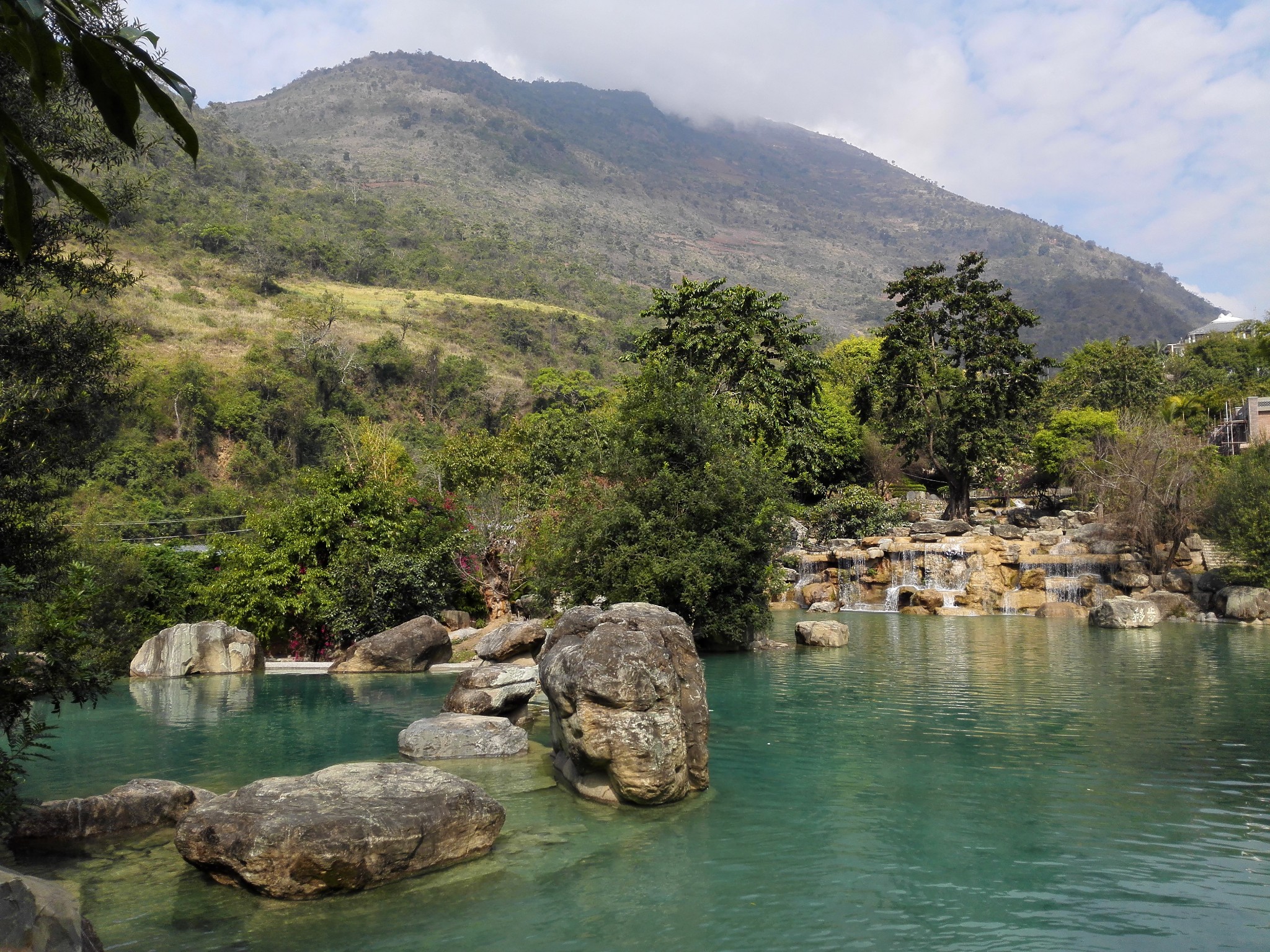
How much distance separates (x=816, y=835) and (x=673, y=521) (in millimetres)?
13578

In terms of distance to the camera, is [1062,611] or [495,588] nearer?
[495,588]

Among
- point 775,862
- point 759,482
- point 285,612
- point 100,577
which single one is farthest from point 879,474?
point 775,862

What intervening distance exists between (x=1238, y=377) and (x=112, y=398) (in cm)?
9052

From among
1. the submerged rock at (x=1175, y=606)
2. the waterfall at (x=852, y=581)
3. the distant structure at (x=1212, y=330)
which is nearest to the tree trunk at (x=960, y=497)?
the waterfall at (x=852, y=581)

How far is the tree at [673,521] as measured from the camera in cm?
2192

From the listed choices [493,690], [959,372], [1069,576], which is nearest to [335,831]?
[493,690]

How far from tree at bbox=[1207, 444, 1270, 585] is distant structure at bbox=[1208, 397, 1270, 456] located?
25661 mm

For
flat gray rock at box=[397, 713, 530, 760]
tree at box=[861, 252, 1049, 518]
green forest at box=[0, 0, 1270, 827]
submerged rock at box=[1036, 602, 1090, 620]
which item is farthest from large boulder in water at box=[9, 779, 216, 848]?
tree at box=[861, 252, 1049, 518]

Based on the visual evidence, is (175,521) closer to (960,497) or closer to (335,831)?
(335,831)

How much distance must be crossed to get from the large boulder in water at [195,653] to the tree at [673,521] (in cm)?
746

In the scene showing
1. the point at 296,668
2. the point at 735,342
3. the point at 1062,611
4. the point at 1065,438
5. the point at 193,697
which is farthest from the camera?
the point at 1065,438

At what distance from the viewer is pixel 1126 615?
97.2ft

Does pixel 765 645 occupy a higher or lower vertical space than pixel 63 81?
lower

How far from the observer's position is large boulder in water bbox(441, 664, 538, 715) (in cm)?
1501
